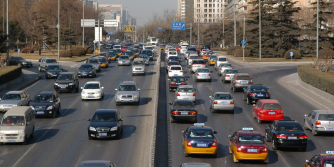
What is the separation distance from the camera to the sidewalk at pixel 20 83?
1492 inches

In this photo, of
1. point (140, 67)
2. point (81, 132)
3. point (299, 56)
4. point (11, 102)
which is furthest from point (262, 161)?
point (299, 56)

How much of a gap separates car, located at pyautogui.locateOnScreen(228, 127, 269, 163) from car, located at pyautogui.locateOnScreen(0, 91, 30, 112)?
15.6m

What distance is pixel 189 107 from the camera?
80.9 feet

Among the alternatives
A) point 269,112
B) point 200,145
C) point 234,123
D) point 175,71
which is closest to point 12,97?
point 234,123

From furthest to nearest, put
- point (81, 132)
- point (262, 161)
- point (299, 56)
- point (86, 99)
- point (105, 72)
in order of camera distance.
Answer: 1. point (299, 56)
2. point (105, 72)
3. point (86, 99)
4. point (81, 132)
5. point (262, 161)

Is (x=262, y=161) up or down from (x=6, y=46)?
down

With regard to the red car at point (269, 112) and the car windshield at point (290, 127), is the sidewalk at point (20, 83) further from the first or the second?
the car windshield at point (290, 127)

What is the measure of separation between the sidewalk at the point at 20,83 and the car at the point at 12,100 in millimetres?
7598

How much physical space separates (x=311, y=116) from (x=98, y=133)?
11.4m

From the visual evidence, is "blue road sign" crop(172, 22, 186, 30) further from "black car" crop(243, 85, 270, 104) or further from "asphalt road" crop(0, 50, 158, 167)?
"black car" crop(243, 85, 270, 104)

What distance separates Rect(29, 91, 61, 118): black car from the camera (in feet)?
84.3

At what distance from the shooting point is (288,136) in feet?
61.6

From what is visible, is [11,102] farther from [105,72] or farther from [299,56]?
[299,56]

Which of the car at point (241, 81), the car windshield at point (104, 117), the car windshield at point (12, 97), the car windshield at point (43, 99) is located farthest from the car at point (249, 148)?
the car at point (241, 81)
